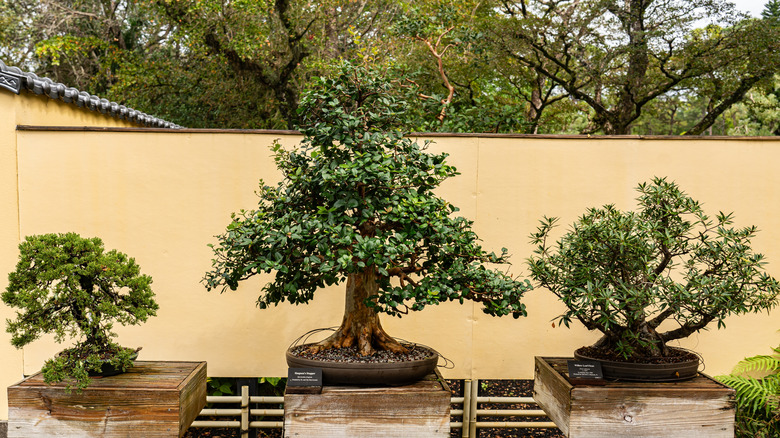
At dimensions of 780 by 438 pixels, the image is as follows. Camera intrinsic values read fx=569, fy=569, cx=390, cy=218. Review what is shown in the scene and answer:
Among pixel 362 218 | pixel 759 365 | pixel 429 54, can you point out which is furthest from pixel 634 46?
pixel 362 218

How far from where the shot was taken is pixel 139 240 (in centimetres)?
292

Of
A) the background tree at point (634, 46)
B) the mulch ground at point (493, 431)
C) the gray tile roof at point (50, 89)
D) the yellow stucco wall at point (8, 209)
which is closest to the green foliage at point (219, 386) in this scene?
the mulch ground at point (493, 431)

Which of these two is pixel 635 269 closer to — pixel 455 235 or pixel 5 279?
pixel 455 235

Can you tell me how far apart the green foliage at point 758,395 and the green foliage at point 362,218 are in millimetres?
Result: 1476

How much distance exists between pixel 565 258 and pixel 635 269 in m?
0.25

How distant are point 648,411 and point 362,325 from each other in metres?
1.08

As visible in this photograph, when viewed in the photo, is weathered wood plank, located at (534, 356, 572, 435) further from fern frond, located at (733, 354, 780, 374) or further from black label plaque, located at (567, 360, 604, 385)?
fern frond, located at (733, 354, 780, 374)

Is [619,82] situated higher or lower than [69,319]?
higher

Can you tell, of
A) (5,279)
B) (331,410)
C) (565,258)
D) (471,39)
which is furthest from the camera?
(471,39)

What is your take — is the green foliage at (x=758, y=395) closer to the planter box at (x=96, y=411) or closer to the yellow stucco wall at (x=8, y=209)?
the planter box at (x=96, y=411)

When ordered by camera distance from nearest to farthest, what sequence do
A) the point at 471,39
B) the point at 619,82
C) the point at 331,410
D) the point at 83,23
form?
the point at 331,410 → the point at 471,39 → the point at 619,82 → the point at 83,23

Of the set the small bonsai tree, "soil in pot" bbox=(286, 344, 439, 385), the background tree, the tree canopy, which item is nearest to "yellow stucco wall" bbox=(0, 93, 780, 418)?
the small bonsai tree

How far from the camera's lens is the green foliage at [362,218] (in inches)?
76.4

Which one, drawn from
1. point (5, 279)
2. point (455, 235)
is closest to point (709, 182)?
point (455, 235)
